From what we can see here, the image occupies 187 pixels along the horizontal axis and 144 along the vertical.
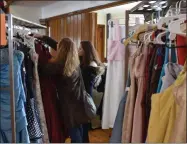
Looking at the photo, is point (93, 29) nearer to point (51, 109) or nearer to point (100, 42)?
point (100, 42)

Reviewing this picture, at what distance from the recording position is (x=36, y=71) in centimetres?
101

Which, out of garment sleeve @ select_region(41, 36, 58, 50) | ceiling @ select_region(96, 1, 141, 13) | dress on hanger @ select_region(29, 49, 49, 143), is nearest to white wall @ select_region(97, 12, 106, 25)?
ceiling @ select_region(96, 1, 141, 13)

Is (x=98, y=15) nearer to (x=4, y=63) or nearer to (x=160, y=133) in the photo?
(x=4, y=63)

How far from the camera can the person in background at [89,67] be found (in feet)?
3.81

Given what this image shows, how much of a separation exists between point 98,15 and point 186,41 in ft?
2.32

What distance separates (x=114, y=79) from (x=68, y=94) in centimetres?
26

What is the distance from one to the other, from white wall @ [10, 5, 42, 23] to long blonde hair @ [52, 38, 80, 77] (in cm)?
22

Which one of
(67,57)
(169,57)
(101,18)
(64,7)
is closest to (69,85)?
(67,57)

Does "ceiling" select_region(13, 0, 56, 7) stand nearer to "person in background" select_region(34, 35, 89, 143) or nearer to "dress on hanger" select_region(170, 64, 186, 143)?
"person in background" select_region(34, 35, 89, 143)

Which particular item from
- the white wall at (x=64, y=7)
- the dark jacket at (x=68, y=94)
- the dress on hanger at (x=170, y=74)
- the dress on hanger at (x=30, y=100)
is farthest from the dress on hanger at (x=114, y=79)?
the dress on hanger at (x=170, y=74)

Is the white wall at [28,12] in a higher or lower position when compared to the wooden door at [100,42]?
higher

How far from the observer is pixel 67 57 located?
1123 mm

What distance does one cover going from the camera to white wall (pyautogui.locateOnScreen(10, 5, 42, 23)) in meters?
1.16

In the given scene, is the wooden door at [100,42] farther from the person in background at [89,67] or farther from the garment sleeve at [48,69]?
the garment sleeve at [48,69]
